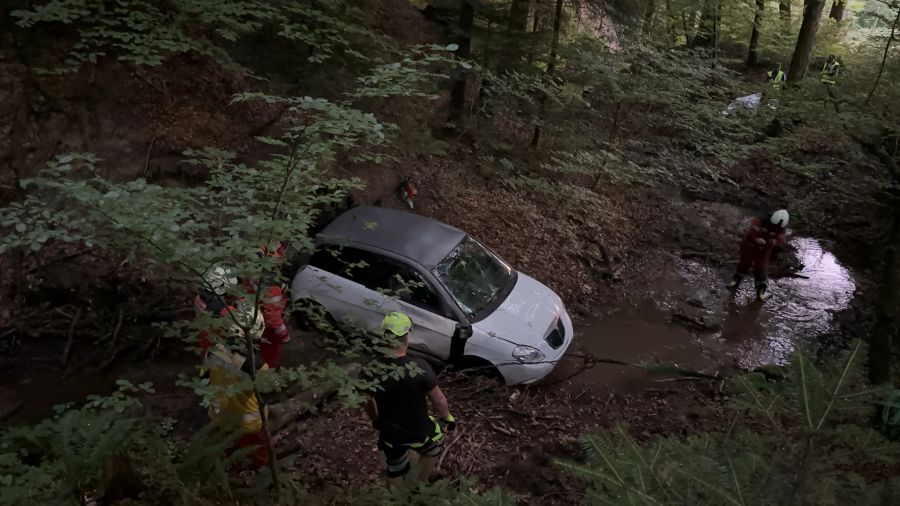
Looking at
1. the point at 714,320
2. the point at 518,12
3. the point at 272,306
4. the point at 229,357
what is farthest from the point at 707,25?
the point at 229,357

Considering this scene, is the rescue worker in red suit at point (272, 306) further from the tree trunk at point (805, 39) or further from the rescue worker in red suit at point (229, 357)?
the tree trunk at point (805, 39)

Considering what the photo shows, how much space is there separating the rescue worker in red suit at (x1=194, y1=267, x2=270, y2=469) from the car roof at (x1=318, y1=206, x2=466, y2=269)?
9.15 ft

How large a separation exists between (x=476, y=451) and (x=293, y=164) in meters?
3.87

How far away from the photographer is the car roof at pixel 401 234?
6898 millimetres

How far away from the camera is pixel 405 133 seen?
9.50 meters

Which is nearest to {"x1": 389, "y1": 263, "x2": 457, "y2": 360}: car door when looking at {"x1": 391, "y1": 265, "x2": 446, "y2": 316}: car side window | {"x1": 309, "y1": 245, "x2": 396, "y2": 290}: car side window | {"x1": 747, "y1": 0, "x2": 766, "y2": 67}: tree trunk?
{"x1": 391, "y1": 265, "x2": 446, "y2": 316}: car side window

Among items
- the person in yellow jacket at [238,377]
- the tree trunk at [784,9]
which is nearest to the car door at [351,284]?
the person in yellow jacket at [238,377]

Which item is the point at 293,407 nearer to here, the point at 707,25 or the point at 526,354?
the point at 526,354

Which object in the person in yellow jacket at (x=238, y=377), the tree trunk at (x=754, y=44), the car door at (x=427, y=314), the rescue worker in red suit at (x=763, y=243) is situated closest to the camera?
the person in yellow jacket at (x=238, y=377)

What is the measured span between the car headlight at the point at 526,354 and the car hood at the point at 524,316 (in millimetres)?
74

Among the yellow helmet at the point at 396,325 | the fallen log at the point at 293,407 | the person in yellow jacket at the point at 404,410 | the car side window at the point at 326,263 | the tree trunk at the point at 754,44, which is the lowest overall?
the fallen log at the point at 293,407

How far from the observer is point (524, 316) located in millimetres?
6844

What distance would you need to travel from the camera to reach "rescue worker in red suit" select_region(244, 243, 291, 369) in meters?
3.18

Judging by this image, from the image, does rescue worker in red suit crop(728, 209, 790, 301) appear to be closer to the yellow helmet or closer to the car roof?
the car roof
